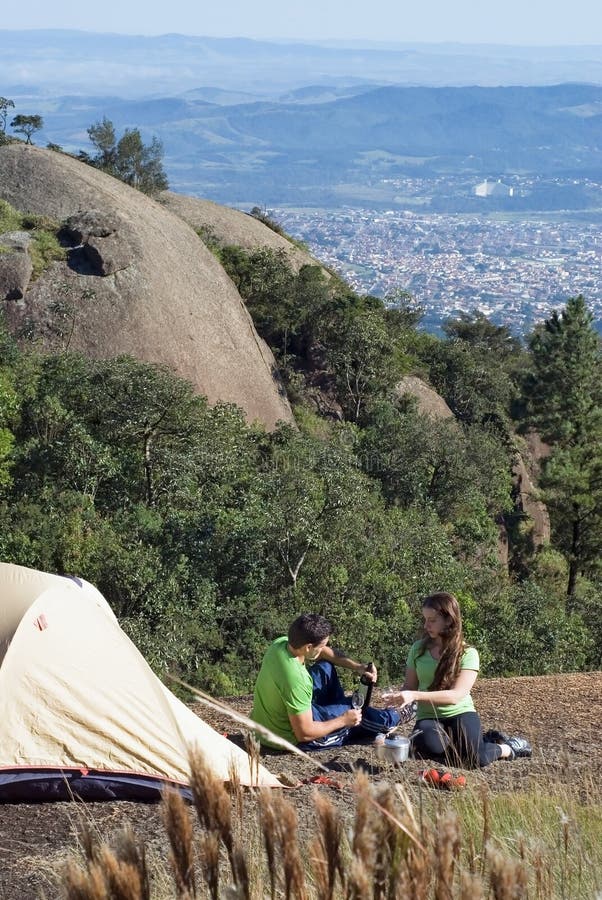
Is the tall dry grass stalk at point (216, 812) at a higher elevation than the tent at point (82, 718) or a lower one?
higher

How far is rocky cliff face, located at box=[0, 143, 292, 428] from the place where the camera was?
29.8 m

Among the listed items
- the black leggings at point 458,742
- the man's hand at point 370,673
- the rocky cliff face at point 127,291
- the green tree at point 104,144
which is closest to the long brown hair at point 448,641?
the black leggings at point 458,742

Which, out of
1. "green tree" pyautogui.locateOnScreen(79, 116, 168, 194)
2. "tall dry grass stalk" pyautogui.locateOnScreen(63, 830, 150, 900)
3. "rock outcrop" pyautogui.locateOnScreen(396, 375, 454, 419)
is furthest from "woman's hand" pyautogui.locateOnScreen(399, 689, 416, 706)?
"green tree" pyautogui.locateOnScreen(79, 116, 168, 194)

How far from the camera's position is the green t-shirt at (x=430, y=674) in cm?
762

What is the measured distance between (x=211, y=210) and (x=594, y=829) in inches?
1615

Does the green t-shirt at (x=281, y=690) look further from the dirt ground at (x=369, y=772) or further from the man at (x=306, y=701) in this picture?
the dirt ground at (x=369, y=772)

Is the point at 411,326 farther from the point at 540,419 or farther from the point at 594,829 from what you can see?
the point at 594,829

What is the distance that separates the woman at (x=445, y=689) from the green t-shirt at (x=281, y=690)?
2.40 ft

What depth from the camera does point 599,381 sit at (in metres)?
42.9

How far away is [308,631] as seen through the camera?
24.4 feet

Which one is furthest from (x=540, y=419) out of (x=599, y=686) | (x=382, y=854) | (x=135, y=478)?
(x=382, y=854)

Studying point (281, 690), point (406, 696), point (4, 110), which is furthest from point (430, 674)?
point (4, 110)

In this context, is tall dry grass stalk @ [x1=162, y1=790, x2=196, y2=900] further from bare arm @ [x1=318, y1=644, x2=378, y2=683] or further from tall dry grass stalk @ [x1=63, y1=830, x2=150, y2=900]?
bare arm @ [x1=318, y1=644, x2=378, y2=683]

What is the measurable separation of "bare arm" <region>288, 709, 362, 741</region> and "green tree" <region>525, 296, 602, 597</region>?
77.9 feet
